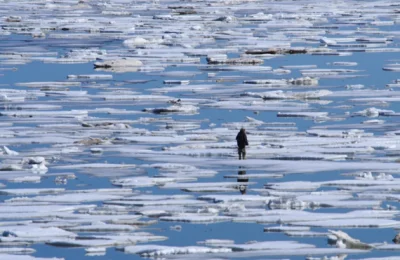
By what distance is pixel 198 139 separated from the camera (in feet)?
43.3

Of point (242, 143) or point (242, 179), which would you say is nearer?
point (242, 179)

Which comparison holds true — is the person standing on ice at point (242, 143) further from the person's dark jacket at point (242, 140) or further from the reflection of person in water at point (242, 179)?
the reflection of person in water at point (242, 179)

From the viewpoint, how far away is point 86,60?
68.0 feet

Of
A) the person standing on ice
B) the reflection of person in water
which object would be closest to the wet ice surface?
the reflection of person in water

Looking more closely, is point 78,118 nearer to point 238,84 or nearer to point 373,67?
point 238,84

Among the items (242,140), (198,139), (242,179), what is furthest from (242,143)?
(198,139)

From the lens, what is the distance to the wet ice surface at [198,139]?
28.9ft

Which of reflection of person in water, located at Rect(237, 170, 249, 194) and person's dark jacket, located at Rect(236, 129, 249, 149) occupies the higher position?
person's dark jacket, located at Rect(236, 129, 249, 149)

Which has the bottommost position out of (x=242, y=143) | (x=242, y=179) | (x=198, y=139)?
(x=242, y=179)

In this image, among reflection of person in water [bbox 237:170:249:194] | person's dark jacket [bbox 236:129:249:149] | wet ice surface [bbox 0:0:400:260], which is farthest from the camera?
person's dark jacket [bbox 236:129:249:149]

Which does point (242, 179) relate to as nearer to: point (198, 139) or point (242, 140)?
point (242, 140)

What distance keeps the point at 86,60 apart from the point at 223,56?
2095 millimetres

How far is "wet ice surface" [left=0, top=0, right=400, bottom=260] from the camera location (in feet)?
28.9

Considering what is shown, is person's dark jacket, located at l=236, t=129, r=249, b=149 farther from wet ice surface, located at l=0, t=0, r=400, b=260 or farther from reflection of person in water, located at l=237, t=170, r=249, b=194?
reflection of person in water, located at l=237, t=170, r=249, b=194
